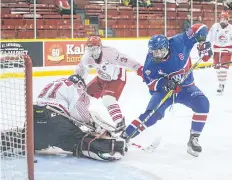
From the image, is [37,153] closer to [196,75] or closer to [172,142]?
[172,142]

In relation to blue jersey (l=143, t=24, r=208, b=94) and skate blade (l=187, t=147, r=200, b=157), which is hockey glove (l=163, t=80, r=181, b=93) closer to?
blue jersey (l=143, t=24, r=208, b=94)

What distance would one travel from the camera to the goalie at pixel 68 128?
8.42ft

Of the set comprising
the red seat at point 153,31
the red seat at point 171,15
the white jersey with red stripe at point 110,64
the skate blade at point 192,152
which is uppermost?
the red seat at point 171,15

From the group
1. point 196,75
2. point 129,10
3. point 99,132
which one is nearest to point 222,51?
point 196,75

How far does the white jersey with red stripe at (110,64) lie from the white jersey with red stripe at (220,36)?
2.94 meters

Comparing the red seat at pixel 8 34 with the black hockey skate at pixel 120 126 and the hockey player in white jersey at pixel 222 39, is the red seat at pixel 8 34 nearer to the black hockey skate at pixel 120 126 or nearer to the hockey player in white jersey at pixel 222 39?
the hockey player in white jersey at pixel 222 39

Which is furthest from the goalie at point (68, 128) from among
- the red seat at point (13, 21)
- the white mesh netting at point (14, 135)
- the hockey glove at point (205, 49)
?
the red seat at point (13, 21)

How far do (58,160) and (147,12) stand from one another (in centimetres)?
662

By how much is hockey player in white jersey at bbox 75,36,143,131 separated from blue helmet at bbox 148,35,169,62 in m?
0.35

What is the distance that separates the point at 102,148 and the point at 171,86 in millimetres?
538

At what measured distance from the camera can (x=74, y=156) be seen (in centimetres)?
266

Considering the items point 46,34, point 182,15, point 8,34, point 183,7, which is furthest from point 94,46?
point 183,7

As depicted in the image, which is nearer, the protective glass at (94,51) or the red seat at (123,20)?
the protective glass at (94,51)

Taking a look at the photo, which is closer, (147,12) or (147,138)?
(147,138)
